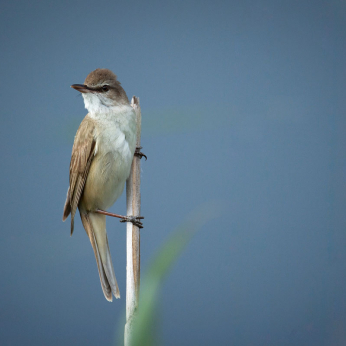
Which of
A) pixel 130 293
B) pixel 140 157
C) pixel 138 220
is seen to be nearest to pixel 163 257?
pixel 130 293

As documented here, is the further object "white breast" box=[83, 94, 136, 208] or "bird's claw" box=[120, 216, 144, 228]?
"white breast" box=[83, 94, 136, 208]

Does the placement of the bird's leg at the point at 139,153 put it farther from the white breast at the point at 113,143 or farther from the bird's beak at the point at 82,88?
the bird's beak at the point at 82,88

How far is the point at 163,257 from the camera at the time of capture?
2.27 ft

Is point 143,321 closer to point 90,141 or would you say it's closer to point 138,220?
point 138,220

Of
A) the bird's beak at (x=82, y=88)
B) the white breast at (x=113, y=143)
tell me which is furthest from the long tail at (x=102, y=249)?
the bird's beak at (x=82, y=88)

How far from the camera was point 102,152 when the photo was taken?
1.22 m

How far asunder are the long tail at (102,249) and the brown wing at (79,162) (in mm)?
82

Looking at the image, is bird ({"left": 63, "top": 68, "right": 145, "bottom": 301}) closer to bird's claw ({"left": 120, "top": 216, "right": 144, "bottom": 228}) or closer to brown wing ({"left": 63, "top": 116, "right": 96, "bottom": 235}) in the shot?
brown wing ({"left": 63, "top": 116, "right": 96, "bottom": 235})

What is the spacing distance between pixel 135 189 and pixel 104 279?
296 mm

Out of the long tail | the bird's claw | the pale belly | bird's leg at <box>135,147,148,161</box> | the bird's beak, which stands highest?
the bird's beak

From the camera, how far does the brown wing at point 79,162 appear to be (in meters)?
1.22

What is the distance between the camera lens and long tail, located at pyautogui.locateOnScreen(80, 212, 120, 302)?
1151 millimetres

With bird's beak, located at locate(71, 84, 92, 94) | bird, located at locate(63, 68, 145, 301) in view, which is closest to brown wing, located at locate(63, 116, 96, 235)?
bird, located at locate(63, 68, 145, 301)

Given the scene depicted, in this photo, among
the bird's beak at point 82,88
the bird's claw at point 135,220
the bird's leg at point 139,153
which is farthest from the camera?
the bird's leg at point 139,153
